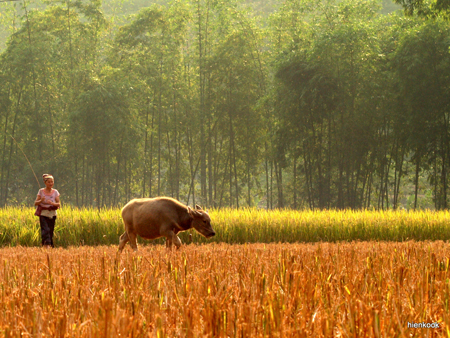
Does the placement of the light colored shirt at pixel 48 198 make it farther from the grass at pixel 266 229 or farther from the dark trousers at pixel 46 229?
the grass at pixel 266 229

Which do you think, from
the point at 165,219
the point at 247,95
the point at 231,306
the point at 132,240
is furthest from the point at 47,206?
the point at 247,95

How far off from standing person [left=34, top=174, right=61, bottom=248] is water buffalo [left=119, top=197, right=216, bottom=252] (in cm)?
217

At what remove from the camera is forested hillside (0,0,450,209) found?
79.0 ft

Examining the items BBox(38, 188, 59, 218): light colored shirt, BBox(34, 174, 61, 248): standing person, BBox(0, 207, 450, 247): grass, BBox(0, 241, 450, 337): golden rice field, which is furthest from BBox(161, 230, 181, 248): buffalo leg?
BBox(0, 207, 450, 247): grass

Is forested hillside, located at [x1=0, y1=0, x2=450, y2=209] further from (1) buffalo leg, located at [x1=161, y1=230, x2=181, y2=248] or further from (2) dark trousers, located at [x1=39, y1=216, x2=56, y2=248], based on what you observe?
(1) buffalo leg, located at [x1=161, y1=230, x2=181, y2=248]

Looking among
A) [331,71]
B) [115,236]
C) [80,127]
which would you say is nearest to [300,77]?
[331,71]

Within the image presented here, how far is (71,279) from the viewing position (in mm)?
3947

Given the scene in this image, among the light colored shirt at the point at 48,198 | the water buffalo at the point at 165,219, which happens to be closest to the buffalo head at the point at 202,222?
the water buffalo at the point at 165,219

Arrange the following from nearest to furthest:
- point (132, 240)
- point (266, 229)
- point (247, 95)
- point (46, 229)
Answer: point (132, 240) < point (46, 229) < point (266, 229) < point (247, 95)

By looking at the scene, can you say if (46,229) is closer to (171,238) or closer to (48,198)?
(48,198)

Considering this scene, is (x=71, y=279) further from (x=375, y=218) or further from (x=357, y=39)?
(x=357, y=39)

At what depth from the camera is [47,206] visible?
9.66m

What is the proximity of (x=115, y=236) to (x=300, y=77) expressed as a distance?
16541 mm

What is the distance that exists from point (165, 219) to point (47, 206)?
297cm
